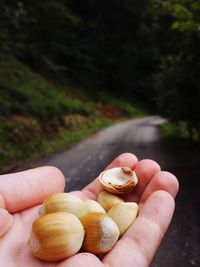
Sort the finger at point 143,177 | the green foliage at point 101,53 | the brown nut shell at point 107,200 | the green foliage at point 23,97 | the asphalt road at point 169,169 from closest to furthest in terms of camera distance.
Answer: the brown nut shell at point 107,200
the finger at point 143,177
the asphalt road at point 169,169
the green foliage at point 101,53
the green foliage at point 23,97

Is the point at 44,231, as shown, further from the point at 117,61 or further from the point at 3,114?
the point at 117,61

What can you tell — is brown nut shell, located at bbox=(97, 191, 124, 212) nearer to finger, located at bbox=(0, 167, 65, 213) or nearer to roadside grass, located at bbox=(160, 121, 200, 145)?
finger, located at bbox=(0, 167, 65, 213)

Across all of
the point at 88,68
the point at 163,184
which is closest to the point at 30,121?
the point at 163,184

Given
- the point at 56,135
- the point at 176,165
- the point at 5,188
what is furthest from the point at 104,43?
the point at 5,188

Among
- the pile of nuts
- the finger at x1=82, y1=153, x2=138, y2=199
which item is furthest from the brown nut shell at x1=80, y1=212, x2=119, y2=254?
the finger at x1=82, y1=153, x2=138, y2=199

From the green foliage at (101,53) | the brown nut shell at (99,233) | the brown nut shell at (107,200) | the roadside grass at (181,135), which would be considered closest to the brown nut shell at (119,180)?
the brown nut shell at (107,200)

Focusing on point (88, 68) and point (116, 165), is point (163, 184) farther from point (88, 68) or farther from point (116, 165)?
point (88, 68)

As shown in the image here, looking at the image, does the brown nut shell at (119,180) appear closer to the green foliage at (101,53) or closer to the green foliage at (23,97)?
the green foliage at (101,53)
